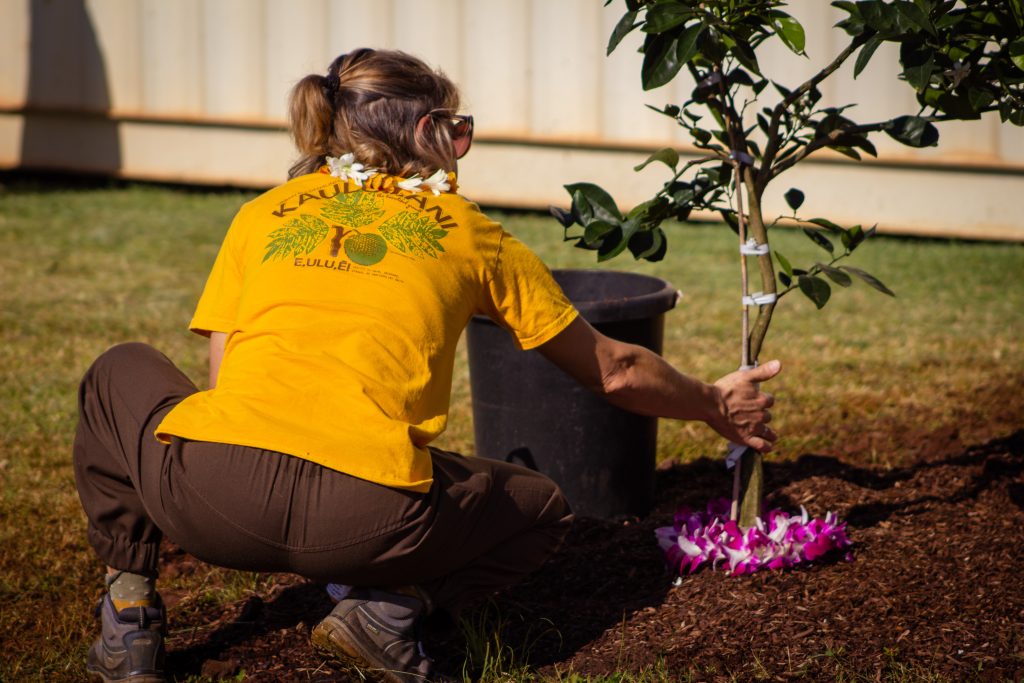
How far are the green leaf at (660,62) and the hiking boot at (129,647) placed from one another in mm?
1641

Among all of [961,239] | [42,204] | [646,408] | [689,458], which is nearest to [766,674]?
[646,408]

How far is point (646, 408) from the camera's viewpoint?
102 inches

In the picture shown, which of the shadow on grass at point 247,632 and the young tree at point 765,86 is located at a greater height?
the young tree at point 765,86

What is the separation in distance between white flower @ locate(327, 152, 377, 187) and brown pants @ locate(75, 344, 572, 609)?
23.3 inches

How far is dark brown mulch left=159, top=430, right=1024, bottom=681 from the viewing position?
2.52 metres

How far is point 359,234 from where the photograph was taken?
7.62 ft

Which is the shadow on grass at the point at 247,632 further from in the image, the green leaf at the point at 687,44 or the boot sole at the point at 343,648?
the green leaf at the point at 687,44

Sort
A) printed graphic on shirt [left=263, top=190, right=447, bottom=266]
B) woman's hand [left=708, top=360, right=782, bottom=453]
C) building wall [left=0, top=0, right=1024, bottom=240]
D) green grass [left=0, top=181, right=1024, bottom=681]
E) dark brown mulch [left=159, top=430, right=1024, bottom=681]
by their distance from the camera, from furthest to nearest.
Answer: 1. building wall [left=0, top=0, right=1024, bottom=240]
2. green grass [left=0, top=181, right=1024, bottom=681]
3. woman's hand [left=708, top=360, right=782, bottom=453]
4. dark brown mulch [left=159, top=430, right=1024, bottom=681]
5. printed graphic on shirt [left=263, top=190, right=447, bottom=266]

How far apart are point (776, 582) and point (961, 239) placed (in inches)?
225

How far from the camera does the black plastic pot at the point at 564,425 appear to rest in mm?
3250

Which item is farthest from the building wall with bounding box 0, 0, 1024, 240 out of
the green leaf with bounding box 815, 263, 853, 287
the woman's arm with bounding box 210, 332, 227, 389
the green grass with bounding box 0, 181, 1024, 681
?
the woman's arm with bounding box 210, 332, 227, 389

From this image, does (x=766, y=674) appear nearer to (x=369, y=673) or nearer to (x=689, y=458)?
(x=369, y=673)

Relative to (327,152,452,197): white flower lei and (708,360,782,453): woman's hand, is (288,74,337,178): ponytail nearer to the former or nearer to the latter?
(327,152,452,197): white flower lei

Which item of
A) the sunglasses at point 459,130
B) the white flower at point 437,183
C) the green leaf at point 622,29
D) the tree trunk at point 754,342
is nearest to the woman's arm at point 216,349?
the white flower at point 437,183
